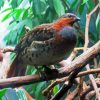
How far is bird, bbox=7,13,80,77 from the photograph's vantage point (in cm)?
108

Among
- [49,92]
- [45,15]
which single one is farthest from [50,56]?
[45,15]

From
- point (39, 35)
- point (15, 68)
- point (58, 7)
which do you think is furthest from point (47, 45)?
point (58, 7)

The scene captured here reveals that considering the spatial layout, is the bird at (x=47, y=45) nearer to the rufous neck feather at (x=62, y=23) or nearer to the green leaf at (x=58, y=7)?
the rufous neck feather at (x=62, y=23)

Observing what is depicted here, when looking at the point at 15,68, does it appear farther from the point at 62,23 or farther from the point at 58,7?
the point at 58,7

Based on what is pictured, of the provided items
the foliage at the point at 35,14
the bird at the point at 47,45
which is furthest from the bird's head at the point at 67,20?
the foliage at the point at 35,14

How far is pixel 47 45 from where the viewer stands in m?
1.08

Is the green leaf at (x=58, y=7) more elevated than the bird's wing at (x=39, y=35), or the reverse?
the bird's wing at (x=39, y=35)

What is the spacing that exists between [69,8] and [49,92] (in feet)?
2.41

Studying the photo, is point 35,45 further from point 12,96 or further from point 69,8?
point 69,8

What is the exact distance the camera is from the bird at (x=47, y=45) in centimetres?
108

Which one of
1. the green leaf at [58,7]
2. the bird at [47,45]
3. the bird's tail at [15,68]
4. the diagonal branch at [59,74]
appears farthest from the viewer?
the green leaf at [58,7]

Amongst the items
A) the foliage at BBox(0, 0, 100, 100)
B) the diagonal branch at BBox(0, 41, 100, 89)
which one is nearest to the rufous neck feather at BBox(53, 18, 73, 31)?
the diagonal branch at BBox(0, 41, 100, 89)

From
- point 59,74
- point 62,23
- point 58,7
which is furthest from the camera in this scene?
point 58,7

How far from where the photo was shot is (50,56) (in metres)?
1.07
